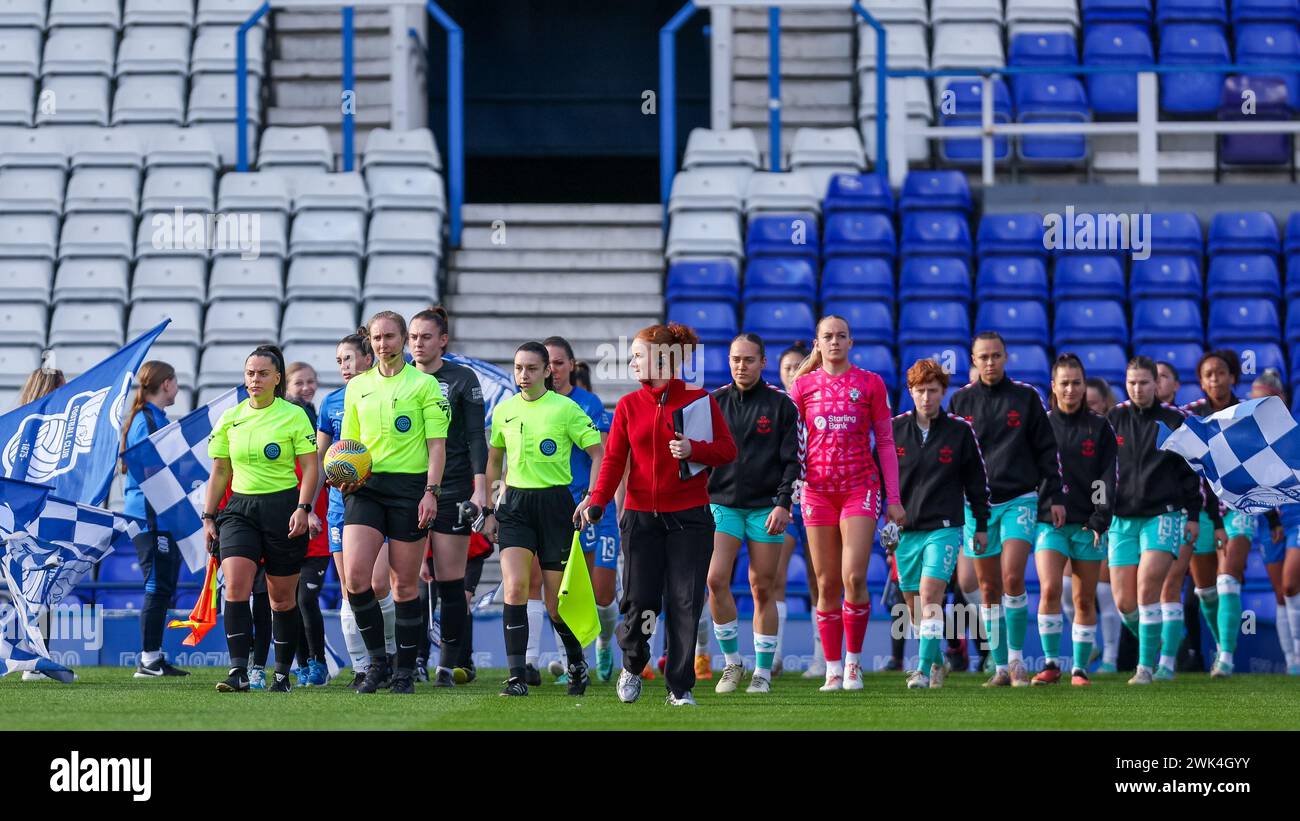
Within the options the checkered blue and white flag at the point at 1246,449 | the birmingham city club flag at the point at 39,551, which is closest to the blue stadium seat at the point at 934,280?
the checkered blue and white flag at the point at 1246,449

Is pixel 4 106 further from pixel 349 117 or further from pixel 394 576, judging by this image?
pixel 394 576

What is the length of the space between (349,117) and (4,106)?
A: 3606 millimetres

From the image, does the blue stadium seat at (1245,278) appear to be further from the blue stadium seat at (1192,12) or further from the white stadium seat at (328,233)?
the white stadium seat at (328,233)

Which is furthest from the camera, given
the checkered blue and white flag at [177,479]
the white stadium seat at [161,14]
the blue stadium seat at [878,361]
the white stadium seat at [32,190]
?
the white stadium seat at [161,14]

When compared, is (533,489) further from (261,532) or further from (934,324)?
(934,324)

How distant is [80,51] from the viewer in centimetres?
1778

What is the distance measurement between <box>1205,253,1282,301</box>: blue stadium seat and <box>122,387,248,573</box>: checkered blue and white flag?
28.9ft

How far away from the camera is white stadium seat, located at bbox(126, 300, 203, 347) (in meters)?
15.0

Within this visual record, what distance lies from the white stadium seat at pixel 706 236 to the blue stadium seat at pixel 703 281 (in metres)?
0.12

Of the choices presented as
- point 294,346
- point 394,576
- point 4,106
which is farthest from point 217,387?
point 394,576

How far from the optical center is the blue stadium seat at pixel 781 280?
15148 millimetres

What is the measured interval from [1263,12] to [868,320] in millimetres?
6266
